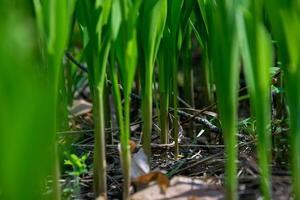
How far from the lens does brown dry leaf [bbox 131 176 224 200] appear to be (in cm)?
113

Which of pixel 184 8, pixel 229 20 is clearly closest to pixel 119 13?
pixel 229 20

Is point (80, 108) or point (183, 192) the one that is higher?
point (80, 108)

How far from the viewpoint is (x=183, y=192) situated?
114 cm

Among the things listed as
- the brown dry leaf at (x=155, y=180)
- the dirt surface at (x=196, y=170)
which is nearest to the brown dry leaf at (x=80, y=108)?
the dirt surface at (x=196, y=170)

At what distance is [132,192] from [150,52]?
0.25 metres

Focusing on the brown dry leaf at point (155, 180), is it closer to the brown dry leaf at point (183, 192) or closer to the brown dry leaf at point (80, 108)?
the brown dry leaf at point (183, 192)

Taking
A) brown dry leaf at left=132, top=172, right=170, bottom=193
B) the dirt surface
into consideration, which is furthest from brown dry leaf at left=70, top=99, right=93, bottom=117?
brown dry leaf at left=132, top=172, right=170, bottom=193

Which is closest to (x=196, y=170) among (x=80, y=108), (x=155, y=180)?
(x=155, y=180)

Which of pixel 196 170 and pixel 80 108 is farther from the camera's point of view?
pixel 80 108

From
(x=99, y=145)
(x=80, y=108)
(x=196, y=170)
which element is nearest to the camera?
(x=99, y=145)

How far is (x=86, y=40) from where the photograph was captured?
3.75 feet

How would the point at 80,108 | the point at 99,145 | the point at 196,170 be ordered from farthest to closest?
the point at 80,108 → the point at 196,170 → the point at 99,145

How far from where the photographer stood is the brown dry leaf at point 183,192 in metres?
1.13

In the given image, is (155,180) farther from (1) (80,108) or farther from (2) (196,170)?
(1) (80,108)
